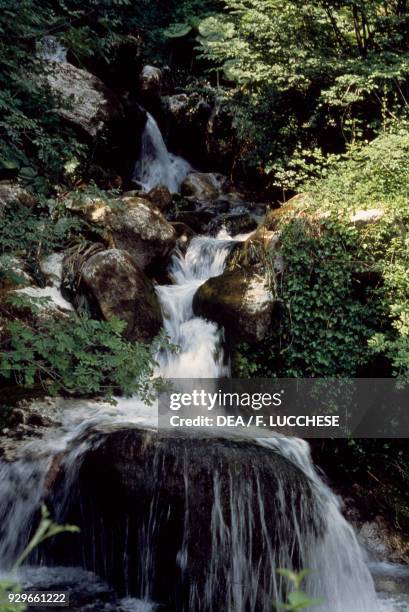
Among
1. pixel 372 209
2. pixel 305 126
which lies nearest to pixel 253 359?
pixel 372 209

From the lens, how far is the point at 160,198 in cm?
1062

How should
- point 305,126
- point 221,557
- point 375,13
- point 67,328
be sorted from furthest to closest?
point 305,126 < point 375,13 < point 221,557 < point 67,328

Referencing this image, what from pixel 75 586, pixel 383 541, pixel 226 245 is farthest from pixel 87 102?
pixel 383 541

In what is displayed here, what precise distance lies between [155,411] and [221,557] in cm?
225

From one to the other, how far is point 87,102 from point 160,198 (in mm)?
2662

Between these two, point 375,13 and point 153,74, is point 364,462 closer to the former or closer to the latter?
point 375,13

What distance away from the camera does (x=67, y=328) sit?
3.71m

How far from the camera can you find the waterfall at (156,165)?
1261 cm

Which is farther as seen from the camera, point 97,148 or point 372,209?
point 97,148

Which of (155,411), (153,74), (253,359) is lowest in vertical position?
(155,411)

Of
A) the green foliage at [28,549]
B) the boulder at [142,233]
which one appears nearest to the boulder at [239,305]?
the boulder at [142,233]

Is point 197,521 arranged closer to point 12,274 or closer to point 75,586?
point 75,586

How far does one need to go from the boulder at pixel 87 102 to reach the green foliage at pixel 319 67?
2.70 meters

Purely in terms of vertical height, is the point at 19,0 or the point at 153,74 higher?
the point at 153,74
